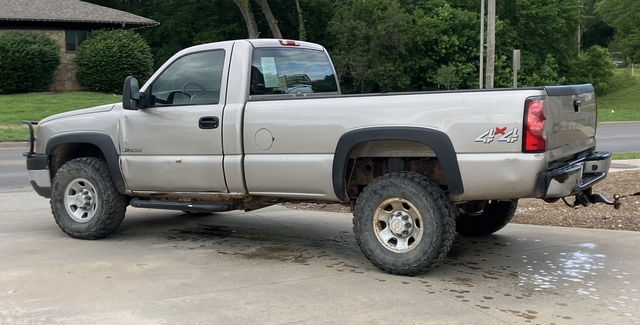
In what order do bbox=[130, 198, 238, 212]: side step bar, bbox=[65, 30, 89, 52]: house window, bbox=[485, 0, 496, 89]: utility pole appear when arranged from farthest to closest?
bbox=[65, 30, 89, 52]: house window
bbox=[485, 0, 496, 89]: utility pole
bbox=[130, 198, 238, 212]: side step bar

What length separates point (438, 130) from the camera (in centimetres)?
527

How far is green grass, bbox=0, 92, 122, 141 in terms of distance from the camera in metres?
21.0

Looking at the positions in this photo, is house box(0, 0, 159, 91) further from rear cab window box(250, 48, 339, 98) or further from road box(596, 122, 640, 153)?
rear cab window box(250, 48, 339, 98)

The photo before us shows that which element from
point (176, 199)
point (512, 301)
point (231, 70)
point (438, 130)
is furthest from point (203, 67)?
point (512, 301)

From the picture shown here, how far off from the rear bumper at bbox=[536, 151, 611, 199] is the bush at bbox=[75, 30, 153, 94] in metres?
27.8

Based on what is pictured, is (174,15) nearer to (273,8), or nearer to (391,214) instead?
(273,8)

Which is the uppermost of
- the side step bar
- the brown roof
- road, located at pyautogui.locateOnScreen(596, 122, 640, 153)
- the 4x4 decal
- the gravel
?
the brown roof

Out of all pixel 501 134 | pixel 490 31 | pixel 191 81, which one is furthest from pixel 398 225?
pixel 490 31

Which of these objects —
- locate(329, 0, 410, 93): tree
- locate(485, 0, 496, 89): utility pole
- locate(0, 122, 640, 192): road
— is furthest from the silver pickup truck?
locate(329, 0, 410, 93): tree

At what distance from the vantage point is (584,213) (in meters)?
8.16

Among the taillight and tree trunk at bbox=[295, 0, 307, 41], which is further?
tree trunk at bbox=[295, 0, 307, 41]

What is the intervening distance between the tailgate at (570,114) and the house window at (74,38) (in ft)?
101

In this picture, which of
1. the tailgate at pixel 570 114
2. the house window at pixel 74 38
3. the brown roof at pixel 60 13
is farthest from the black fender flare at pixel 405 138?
the house window at pixel 74 38

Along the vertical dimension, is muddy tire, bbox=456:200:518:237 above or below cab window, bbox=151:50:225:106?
below
